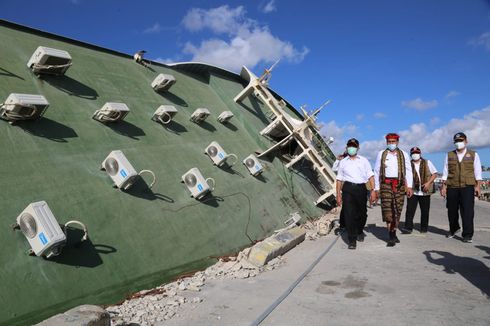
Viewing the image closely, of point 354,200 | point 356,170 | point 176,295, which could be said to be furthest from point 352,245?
point 176,295

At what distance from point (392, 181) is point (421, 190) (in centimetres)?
196

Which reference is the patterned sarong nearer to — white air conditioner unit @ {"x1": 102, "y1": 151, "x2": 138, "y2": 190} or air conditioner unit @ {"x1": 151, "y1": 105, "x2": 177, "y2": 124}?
air conditioner unit @ {"x1": 151, "y1": 105, "x2": 177, "y2": 124}

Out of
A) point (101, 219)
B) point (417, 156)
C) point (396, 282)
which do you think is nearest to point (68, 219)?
point (101, 219)

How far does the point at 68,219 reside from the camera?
5.35m

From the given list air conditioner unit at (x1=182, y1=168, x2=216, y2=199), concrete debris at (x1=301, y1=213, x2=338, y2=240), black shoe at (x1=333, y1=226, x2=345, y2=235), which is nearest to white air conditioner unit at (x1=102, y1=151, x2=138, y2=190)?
air conditioner unit at (x1=182, y1=168, x2=216, y2=199)

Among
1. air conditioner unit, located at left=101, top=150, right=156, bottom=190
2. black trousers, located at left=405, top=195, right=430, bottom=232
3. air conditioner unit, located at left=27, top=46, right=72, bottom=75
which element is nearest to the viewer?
air conditioner unit, located at left=101, top=150, right=156, bottom=190

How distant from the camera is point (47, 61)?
7.04 metres

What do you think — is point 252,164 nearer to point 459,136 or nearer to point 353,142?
point 353,142

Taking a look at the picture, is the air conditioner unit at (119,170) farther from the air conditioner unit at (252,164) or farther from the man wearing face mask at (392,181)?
the man wearing face mask at (392,181)

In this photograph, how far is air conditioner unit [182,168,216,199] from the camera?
7.44 metres

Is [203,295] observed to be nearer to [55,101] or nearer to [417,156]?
[55,101]

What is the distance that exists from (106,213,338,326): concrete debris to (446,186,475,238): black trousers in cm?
380

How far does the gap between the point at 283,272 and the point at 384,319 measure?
237 cm

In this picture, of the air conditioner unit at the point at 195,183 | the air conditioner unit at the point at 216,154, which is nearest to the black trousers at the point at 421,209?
the air conditioner unit at the point at 216,154
